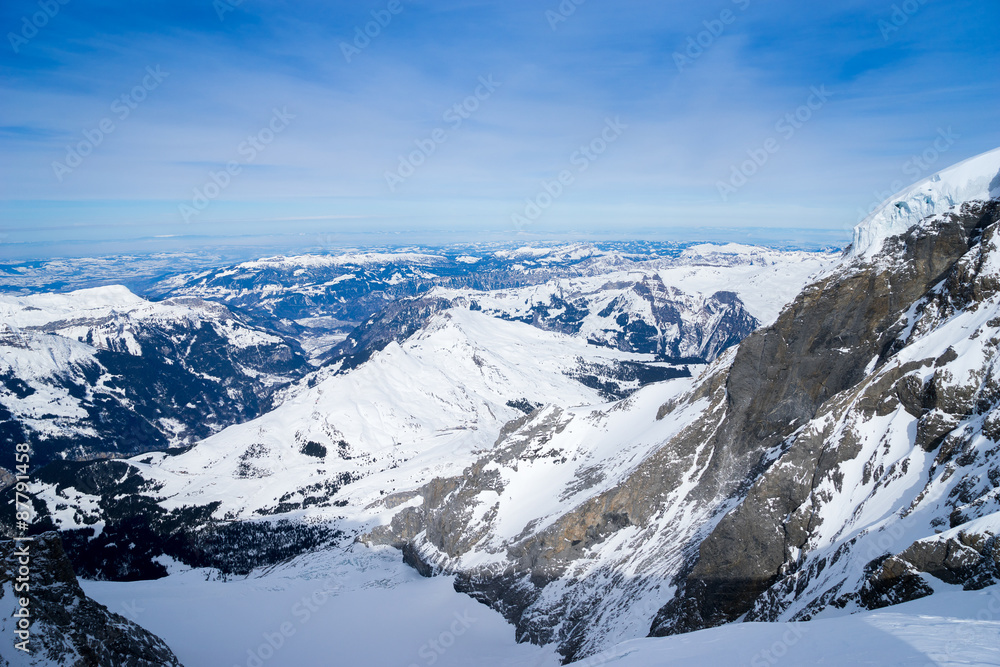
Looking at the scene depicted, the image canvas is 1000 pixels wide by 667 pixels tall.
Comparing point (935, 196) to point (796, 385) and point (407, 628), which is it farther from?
point (407, 628)

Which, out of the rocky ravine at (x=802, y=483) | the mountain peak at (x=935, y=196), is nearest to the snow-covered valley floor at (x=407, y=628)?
the rocky ravine at (x=802, y=483)

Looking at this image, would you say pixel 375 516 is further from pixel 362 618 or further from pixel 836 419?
pixel 836 419

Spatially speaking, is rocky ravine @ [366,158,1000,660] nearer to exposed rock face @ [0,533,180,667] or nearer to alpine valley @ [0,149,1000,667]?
alpine valley @ [0,149,1000,667]

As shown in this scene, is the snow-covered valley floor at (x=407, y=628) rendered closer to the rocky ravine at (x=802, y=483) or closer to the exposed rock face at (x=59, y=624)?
the rocky ravine at (x=802, y=483)

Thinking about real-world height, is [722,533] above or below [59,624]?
above

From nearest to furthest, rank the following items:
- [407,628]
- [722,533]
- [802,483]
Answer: [802,483] → [722,533] → [407,628]

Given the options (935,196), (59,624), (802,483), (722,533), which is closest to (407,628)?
(59,624)

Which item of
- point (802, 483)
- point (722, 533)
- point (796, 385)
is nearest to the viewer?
point (802, 483)
